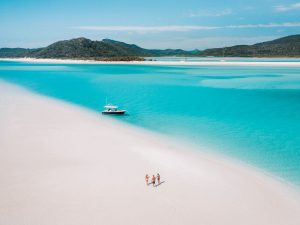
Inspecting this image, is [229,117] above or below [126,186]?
below

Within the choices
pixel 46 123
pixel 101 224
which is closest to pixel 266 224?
pixel 101 224

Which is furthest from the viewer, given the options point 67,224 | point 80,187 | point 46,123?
point 46,123

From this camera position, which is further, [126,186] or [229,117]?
[229,117]

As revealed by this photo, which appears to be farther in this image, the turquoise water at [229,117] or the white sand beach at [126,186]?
the turquoise water at [229,117]

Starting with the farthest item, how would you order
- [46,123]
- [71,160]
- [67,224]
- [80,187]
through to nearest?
1. [46,123]
2. [71,160]
3. [80,187]
4. [67,224]

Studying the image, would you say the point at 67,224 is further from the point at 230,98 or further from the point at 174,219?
the point at 230,98

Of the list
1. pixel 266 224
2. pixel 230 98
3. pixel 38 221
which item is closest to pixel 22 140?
pixel 38 221

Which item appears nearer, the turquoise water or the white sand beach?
the white sand beach

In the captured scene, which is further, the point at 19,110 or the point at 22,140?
the point at 19,110
